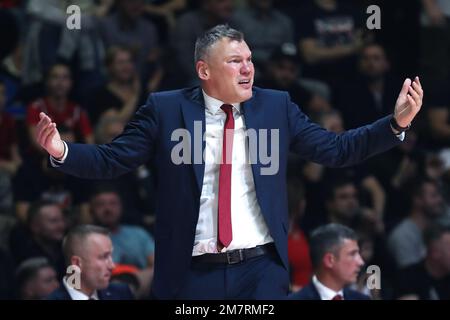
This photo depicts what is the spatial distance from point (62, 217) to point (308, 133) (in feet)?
9.37

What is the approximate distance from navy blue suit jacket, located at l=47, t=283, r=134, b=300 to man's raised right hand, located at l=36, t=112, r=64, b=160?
143 centimetres

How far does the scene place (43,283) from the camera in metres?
6.82

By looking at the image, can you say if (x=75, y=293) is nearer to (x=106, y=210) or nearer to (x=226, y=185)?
(x=226, y=185)

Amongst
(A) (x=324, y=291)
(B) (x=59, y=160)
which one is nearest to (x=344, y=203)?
(A) (x=324, y=291)

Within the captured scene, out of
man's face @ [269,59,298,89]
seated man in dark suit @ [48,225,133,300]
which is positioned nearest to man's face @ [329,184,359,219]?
man's face @ [269,59,298,89]

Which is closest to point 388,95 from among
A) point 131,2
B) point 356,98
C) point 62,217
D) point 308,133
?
point 356,98

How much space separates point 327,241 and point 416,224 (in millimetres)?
1875

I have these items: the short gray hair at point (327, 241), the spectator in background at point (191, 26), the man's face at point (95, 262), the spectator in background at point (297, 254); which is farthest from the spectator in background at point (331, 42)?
the man's face at point (95, 262)

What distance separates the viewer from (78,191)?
786 cm

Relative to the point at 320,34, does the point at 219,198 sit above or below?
below
